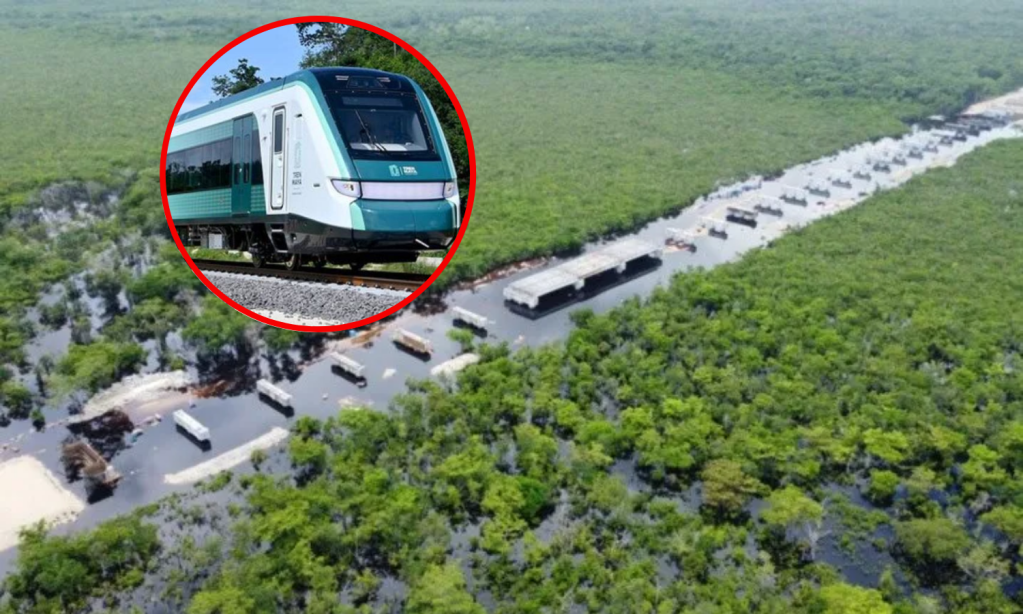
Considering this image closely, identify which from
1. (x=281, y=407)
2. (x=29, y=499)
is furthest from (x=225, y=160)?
(x=281, y=407)

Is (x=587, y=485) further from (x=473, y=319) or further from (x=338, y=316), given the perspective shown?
(x=338, y=316)

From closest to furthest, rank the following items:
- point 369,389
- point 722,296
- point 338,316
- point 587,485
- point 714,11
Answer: point 338,316, point 587,485, point 369,389, point 722,296, point 714,11

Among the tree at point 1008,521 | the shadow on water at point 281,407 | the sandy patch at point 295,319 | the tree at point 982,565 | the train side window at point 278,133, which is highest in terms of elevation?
the train side window at point 278,133

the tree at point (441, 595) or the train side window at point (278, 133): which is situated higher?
the train side window at point (278, 133)

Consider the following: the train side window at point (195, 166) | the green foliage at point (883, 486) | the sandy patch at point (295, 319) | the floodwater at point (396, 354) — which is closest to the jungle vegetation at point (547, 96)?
the floodwater at point (396, 354)

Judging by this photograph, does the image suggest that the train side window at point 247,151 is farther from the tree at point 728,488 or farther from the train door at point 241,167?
the tree at point 728,488

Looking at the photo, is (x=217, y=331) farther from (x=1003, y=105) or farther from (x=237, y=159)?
(x=1003, y=105)

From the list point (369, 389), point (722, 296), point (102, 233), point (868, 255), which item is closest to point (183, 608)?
point (369, 389)

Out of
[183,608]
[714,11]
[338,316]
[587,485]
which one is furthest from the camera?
[714,11]

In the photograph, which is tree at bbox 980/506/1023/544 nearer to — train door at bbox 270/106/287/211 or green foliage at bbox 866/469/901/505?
green foliage at bbox 866/469/901/505
